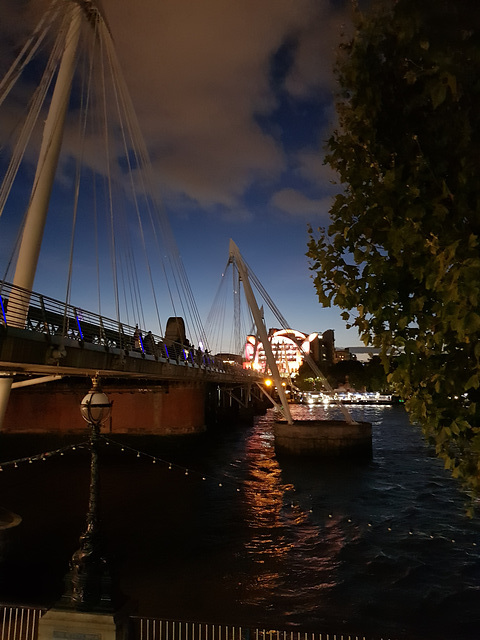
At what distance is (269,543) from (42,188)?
46.8ft

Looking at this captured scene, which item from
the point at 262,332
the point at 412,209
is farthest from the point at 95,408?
the point at 262,332

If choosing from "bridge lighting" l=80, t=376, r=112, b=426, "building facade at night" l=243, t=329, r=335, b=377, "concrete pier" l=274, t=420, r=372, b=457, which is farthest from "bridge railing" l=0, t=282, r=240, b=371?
"building facade at night" l=243, t=329, r=335, b=377

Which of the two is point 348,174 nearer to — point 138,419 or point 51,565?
point 51,565

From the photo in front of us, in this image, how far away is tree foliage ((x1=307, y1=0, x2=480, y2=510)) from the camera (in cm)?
400

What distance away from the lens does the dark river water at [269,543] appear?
1205 cm

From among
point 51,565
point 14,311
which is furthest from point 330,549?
point 14,311

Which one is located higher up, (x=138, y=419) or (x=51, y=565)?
(x=138, y=419)

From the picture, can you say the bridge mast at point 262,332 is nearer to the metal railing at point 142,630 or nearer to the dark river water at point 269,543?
the dark river water at point 269,543

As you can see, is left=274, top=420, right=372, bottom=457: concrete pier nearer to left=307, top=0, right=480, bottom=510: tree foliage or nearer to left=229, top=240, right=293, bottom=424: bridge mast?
left=229, top=240, right=293, bottom=424: bridge mast

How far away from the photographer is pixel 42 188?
16219mm

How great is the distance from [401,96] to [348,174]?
2.89ft

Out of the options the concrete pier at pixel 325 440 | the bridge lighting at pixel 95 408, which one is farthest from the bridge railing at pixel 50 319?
the concrete pier at pixel 325 440

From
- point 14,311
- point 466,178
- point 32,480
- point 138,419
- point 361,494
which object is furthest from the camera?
point 138,419

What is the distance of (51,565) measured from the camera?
583 inches
